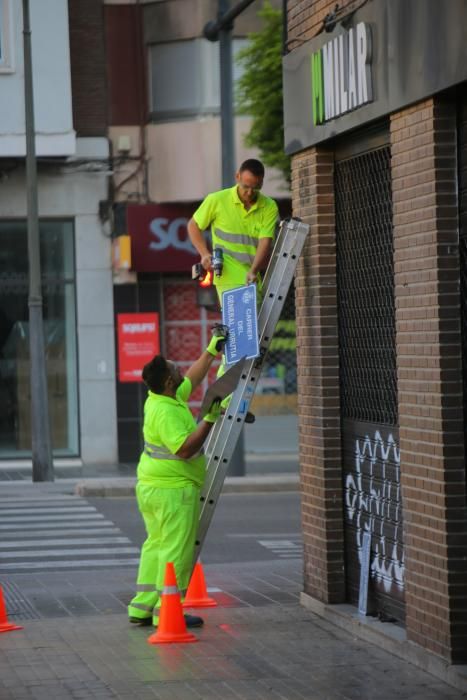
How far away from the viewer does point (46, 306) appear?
2605 centimetres

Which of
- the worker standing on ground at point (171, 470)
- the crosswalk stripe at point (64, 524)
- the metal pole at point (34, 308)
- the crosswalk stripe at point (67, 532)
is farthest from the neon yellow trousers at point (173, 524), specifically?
the metal pole at point (34, 308)

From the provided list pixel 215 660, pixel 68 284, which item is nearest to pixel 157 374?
pixel 215 660

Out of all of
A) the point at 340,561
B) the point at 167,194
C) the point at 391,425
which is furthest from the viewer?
the point at 167,194

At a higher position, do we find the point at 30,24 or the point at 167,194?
the point at 30,24

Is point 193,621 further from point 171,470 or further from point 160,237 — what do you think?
point 160,237

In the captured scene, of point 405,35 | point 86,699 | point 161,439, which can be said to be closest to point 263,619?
point 161,439

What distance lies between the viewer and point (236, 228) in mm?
10047

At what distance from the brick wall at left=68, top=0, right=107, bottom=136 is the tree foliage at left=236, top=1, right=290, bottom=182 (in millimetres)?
3040

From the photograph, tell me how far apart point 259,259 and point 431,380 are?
202 centimetres

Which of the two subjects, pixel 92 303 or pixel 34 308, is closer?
pixel 34 308

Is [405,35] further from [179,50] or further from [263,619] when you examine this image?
[179,50]

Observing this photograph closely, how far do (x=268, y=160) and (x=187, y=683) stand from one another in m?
15.8

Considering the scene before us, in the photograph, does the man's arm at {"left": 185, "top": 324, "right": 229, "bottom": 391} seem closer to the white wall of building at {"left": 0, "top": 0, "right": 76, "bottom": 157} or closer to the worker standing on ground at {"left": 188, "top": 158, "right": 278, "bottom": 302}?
the worker standing on ground at {"left": 188, "top": 158, "right": 278, "bottom": 302}

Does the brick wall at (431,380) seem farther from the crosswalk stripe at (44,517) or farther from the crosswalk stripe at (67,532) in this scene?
the crosswalk stripe at (44,517)
